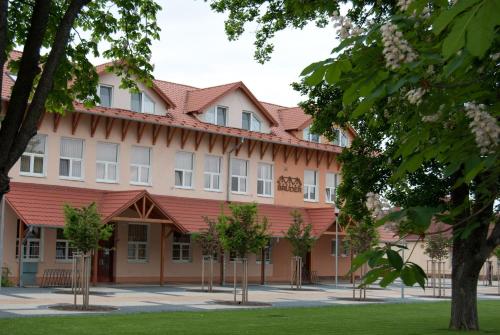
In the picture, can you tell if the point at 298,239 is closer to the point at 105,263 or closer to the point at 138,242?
the point at 138,242

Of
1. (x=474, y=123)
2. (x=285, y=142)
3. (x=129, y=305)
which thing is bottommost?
(x=129, y=305)

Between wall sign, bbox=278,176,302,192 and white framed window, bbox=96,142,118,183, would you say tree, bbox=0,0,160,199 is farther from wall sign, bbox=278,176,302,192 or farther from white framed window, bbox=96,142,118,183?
wall sign, bbox=278,176,302,192

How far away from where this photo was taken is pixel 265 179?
46.6 meters

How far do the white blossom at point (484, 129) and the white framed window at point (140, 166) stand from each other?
3732 centimetres

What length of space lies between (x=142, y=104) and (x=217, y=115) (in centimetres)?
541

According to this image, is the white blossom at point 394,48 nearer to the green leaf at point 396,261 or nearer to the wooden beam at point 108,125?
the green leaf at point 396,261

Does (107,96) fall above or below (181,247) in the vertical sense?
above

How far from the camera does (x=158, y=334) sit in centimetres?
1620

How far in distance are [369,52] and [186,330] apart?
47.1 feet

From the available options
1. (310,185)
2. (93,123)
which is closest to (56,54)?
(93,123)

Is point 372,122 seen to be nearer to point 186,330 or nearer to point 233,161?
point 186,330

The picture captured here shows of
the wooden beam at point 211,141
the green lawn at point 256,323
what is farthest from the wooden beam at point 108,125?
the green lawn at point 256,323

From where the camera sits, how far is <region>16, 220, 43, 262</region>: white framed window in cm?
3516

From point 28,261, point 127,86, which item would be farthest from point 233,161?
point 127,86
